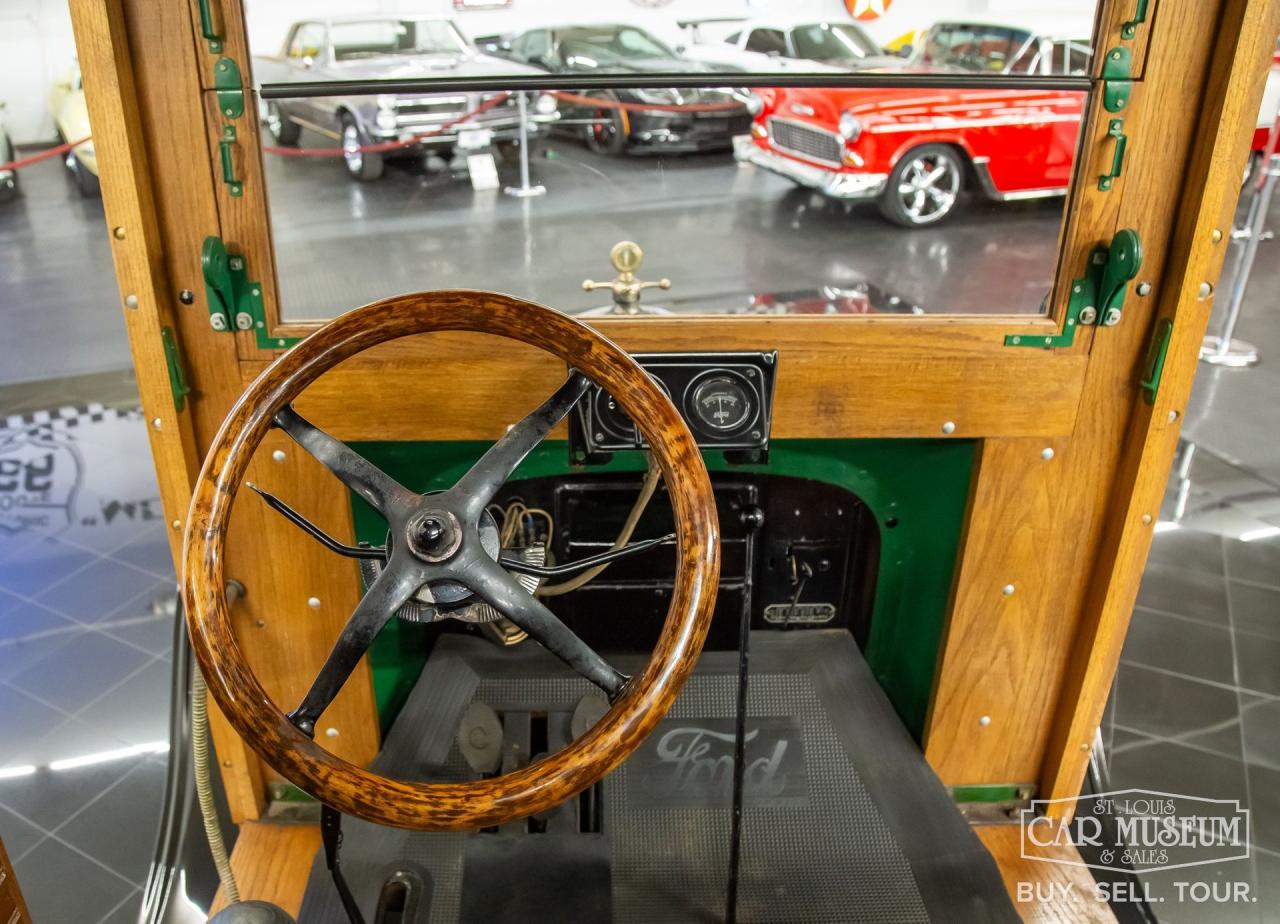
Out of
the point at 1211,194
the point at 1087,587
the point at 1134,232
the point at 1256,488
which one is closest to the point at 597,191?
the point at 1134,232

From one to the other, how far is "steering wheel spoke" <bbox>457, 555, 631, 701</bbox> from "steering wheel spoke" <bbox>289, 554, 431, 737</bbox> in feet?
0.21

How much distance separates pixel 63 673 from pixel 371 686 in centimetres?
124

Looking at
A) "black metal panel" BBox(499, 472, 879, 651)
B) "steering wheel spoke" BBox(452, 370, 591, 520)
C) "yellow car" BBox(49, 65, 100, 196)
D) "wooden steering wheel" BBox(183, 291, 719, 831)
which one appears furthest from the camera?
"yellow car" BBox(49, 65, 100, 196)

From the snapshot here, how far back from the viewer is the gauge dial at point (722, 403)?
5.62 ft

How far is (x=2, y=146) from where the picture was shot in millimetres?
7684

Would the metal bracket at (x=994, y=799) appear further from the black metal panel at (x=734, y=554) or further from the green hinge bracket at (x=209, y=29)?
the green hinge bracket at (x=209, y=29)

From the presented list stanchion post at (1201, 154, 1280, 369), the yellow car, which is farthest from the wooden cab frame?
the yellow car

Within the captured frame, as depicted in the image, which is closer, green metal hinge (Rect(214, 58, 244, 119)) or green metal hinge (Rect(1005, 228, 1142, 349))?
green metal hinge (Rect(214, 58, 244, 119))

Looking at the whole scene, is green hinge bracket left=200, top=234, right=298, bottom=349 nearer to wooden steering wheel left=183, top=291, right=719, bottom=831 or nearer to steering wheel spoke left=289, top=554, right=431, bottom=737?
wooden steering wheel left=183, top=291, right=719, bottom=831

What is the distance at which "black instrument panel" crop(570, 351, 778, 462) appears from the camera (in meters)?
1.70

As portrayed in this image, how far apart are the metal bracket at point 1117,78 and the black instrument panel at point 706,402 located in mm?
664

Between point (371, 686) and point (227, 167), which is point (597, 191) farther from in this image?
Answer: point (371, 686)

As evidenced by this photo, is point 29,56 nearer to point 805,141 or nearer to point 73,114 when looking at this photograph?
point 73,114
